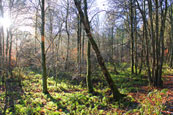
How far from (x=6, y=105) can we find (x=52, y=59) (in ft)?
19.1

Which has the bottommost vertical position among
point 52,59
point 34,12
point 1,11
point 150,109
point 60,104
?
point 60,104

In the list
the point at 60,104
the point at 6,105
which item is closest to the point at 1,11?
the point at 6,105

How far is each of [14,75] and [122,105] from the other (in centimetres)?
1241

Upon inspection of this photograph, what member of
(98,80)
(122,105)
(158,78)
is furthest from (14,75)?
(158,78)

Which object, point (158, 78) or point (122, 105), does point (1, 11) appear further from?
point (158, 78)

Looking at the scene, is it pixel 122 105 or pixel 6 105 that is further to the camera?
pixel 6 105

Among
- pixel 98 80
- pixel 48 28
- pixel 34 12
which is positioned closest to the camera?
pixel 34 12

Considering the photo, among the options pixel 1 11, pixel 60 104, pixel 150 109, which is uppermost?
pixel 1 11

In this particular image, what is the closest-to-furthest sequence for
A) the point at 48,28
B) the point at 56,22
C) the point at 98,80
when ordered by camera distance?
the point at 98,80
the point at 56,22
the point at 48,28

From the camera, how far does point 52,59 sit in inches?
445

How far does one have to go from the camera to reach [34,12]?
27.7 ft

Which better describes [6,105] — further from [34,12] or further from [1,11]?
[1,11]

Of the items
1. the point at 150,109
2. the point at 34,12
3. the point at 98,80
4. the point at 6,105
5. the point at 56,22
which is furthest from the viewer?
the point at 56,22

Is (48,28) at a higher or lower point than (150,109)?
higher
